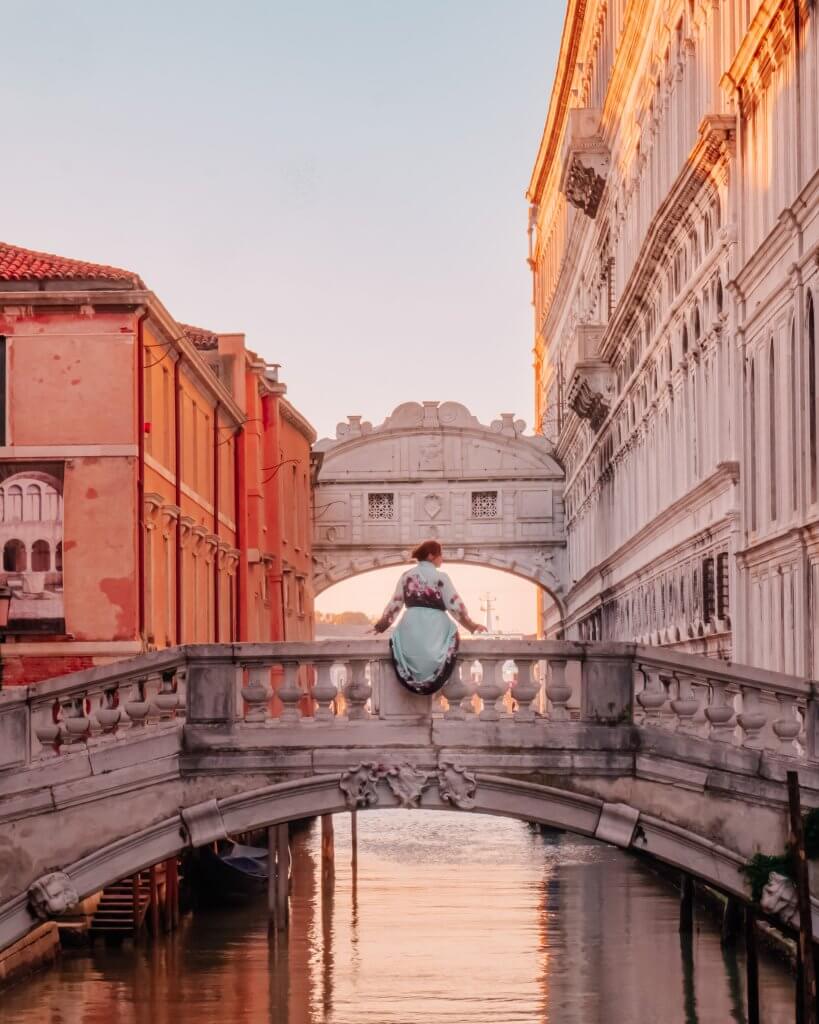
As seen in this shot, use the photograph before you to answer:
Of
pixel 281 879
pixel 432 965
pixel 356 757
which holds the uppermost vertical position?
pixel 356 757

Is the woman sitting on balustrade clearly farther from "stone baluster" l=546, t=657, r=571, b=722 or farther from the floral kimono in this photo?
"stone baluster" l=546, t=657, r=571, b=722

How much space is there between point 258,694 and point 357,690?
71 centimetres

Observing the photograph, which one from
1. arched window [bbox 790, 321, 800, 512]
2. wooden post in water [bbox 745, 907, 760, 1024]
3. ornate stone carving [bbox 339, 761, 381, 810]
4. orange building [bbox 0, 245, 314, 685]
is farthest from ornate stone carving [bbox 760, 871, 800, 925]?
orange building [bbox 0, 245, 314, 685]

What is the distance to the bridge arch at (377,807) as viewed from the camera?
15.4 meters

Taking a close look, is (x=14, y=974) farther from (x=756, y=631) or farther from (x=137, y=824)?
(x=137, y=824)

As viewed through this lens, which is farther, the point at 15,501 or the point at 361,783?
the point at 15,501

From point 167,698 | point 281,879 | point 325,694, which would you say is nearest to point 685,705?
point 325,694

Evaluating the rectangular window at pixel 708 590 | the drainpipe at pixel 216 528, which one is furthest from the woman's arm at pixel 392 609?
the drainpipe at pixel 216 528

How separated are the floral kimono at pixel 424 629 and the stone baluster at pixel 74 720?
2222 mm

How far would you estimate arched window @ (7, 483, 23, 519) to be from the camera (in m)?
29.3

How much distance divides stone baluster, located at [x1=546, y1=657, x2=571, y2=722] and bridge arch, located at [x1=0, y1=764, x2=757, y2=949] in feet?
1.70

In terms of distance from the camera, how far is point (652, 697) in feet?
50.9

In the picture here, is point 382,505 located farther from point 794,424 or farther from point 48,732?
point 48,732

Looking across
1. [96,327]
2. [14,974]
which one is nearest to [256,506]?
[96,327]
